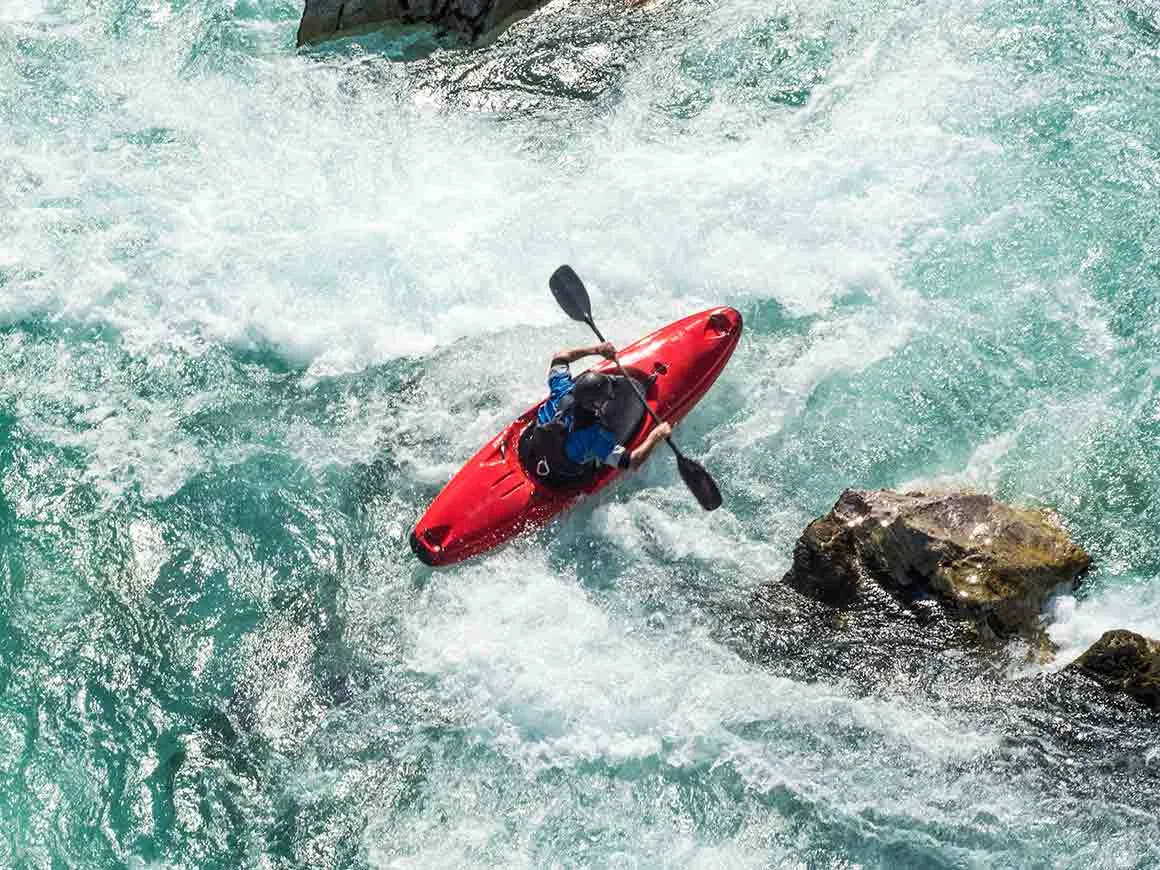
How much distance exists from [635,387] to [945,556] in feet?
7.12

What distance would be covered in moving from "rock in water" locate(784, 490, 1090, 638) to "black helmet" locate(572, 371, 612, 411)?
153cm

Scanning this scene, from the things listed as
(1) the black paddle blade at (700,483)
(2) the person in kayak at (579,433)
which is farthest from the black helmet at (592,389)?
(1) the black paddle blade at (700,483)

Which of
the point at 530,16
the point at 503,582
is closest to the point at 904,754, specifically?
the point at 503,582

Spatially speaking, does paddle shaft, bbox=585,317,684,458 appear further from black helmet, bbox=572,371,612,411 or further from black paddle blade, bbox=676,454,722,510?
black helmet, bbox=572,371,612,411

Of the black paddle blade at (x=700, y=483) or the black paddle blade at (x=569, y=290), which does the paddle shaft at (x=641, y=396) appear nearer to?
the black paddle blade at (x=700, y=483)

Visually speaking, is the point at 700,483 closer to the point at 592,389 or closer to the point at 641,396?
the point at 641,396

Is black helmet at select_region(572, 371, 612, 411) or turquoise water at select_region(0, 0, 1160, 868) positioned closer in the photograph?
turquoise water at select_region(0, 0, 1160, 868)

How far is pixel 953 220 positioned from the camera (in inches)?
358

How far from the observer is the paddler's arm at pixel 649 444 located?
7512mm

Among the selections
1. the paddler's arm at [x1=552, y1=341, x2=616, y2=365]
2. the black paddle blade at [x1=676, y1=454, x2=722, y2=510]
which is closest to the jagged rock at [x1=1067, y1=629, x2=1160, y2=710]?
the black paddle blade at [x1=676, y1=454, x2=722, y2=510]

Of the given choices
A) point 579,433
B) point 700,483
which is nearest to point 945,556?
point 700,483

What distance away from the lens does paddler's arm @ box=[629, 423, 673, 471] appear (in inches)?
296

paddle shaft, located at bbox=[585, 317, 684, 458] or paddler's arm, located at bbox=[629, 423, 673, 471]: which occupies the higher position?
paddle shaft, located at bbox=[585, 317, 684, 458]

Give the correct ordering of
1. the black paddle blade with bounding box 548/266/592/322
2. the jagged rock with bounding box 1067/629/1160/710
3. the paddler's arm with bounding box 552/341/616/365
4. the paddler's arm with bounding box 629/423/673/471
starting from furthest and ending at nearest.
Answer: the black paddle blade with bounding box 548/266/592/322 → the paddler's arm with bounding box 552/341/616/365 → the paddler's arm with bounding box 629/423/673/471 → the jagged rock with bounding box 1067/629/1160/710
